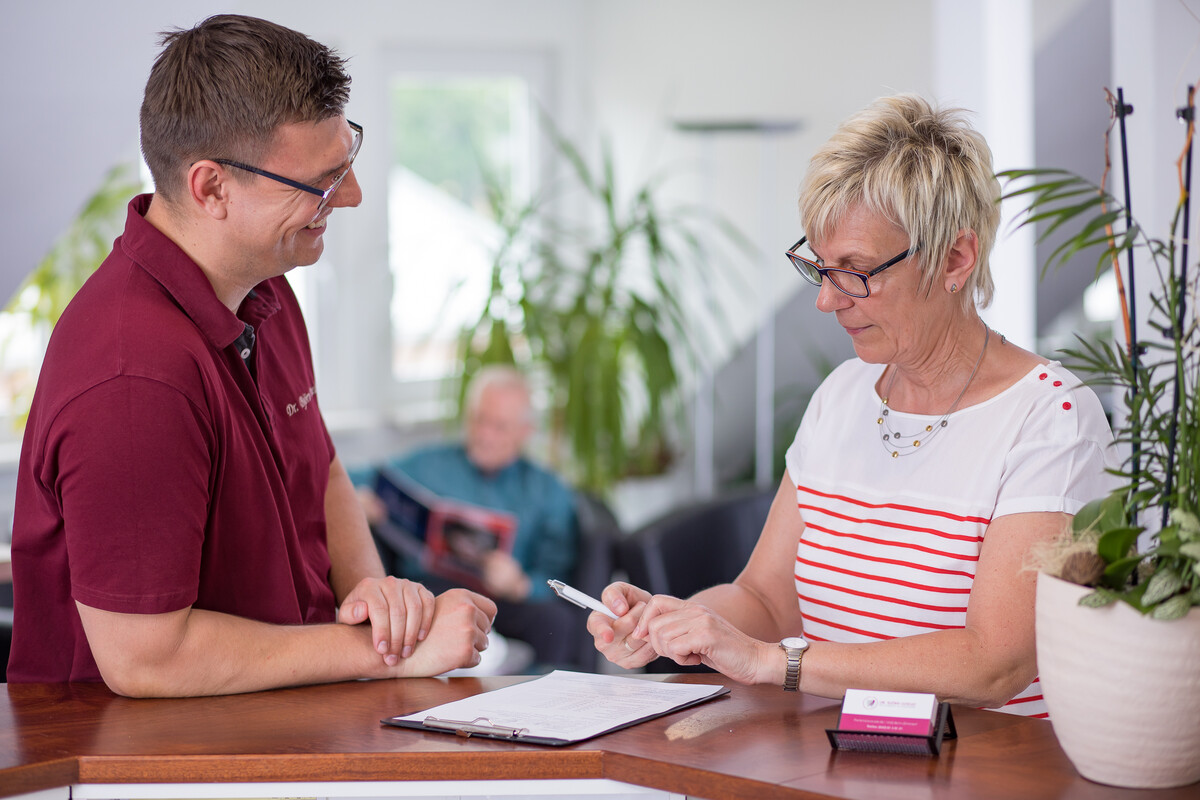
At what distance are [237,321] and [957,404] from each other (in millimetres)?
964

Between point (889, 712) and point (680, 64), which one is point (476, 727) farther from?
point (680, 64)

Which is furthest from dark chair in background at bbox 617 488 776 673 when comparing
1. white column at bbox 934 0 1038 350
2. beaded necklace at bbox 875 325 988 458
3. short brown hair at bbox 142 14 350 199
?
short brown hair at bbox 142 14 350 199

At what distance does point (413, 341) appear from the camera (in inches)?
204

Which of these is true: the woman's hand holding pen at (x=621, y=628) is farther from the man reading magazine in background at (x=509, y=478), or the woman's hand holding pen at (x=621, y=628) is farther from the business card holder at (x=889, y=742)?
the man reading magazine in background at (x=509, y=478)

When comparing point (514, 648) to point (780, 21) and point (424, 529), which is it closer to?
point (424, 529)

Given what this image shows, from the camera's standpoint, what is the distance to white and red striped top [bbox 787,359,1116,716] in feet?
5.02

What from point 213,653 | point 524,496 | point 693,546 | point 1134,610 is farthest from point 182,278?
point 524,496

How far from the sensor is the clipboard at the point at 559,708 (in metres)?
1.31

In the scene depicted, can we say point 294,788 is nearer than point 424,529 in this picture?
Yes

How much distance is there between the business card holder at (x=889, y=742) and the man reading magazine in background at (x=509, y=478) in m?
2.51

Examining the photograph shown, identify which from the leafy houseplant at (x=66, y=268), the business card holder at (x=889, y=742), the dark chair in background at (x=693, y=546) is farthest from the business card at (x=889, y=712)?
the leafy houseplant at (x=66, y=268)

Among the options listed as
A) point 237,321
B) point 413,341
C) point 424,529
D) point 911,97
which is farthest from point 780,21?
point 237,321

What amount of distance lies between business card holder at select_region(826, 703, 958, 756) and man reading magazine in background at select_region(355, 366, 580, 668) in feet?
8.23

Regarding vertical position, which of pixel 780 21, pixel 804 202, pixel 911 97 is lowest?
pixel 804 202
